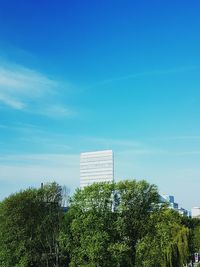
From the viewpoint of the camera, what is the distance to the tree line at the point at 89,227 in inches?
1994

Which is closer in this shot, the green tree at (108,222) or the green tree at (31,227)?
the green tree at (108,222)

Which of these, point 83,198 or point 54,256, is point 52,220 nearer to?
point 54,256

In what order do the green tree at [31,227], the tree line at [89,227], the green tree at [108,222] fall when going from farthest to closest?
1. the green tree at [31,227]
2. the tree line at [89,227]
3. the green tree at [108,222]

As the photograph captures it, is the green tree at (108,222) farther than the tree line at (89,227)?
No

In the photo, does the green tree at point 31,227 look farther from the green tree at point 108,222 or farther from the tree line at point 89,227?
the green tree at point 108,222

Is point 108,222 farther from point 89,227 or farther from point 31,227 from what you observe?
point 31,227

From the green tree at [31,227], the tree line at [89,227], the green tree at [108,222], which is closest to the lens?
the green tree at [108,222]

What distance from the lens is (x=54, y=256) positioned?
60.6 meters


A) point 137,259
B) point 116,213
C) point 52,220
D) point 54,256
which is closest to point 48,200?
point 52,220

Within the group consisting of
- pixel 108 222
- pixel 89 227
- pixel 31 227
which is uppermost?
pixel 108 222

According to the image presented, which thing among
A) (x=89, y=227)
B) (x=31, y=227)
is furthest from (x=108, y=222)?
(x=31, y=227)

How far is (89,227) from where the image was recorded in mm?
51938

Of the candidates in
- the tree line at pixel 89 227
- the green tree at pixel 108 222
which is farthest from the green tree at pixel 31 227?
the green tree at pixel 108 222

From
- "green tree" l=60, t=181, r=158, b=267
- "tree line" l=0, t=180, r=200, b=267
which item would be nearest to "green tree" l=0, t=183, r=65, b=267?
"tree line" l=0, t=180, r=200, b=267
